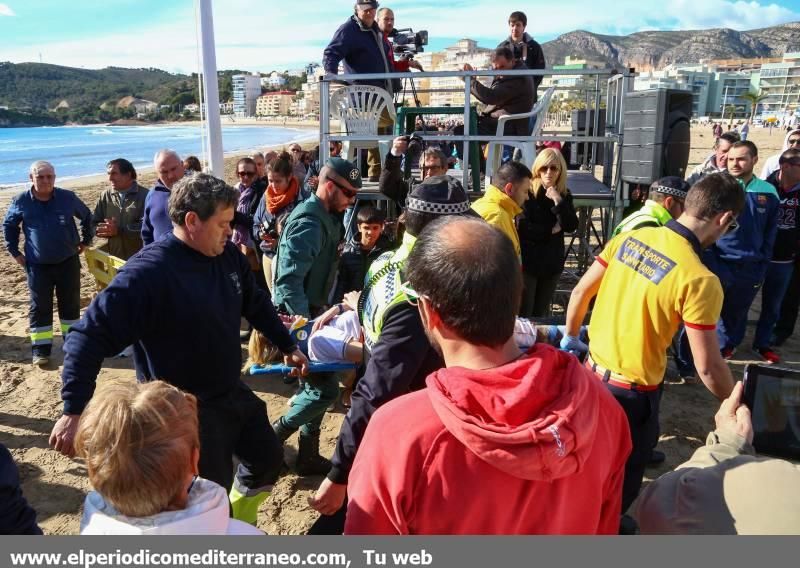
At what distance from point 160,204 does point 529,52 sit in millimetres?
4791

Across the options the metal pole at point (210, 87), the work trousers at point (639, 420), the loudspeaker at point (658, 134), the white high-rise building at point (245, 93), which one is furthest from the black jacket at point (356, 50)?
the white high-rise building at point (245, 93)

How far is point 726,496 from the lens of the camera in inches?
48.4

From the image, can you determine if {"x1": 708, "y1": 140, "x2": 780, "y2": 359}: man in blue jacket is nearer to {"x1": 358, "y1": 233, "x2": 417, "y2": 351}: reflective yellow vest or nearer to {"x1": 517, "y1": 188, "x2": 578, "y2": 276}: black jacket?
{"x1": 517, "y1": 188, "x2": 578, "y2": 276}: black jacket

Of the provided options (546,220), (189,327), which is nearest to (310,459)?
(189,327)

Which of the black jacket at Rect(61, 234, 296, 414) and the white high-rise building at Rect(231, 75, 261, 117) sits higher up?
the white high-rise building at Rect(231, 75, 261, 117)

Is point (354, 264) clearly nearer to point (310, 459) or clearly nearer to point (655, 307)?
point (310, 459)

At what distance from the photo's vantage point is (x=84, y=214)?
228 inches

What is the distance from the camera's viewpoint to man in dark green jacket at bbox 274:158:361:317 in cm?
344

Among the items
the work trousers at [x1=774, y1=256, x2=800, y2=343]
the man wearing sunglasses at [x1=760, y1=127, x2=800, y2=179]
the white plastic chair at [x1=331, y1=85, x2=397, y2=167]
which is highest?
the white plastic chair at [x1=331, y1=85, x2=397, y2=167]

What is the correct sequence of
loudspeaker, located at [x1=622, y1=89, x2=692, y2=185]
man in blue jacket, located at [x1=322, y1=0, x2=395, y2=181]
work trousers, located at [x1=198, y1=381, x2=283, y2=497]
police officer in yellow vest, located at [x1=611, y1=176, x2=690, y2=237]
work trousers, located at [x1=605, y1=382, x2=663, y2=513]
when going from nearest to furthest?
work trousers, located at [x1=198, y1=381, x2=283, y2=497] → work trousers, located at [x1=605, y1=382, x2=663, y2=513] → police officer in yellow vest, located at [x1=611, y1=176, x2=690, y2=237] → loudspeaker, located at [x1=622, y1=89, x2=692, y2=185] → man in blue jacket, located at [x1=322, y1=0, x2=395, y2=181]

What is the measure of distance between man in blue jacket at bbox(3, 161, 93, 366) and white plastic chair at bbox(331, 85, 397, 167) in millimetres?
2892

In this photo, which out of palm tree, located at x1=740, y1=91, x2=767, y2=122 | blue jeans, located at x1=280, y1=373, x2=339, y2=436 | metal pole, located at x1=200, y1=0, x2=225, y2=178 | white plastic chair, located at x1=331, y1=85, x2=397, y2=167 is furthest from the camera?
palm tree, located at x1=740, y1=91, x2=767, y2=122

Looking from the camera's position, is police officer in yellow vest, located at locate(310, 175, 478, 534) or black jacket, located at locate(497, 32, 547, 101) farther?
black jacket, located at locate(497, 32, 547, 101)

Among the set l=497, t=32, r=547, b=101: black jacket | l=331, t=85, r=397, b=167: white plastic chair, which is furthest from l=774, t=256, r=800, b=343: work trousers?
l=331, t=85, r=397, b=167: white plastic chair
